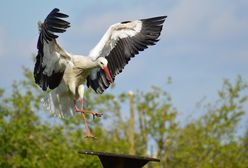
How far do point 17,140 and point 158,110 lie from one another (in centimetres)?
383

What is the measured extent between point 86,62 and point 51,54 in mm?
445

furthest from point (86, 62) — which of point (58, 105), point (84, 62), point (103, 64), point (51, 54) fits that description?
point (58, 105)

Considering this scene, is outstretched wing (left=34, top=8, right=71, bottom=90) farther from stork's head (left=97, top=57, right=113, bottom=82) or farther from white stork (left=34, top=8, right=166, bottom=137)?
stork's head (left=97, top=57, right=113, bottom=82)

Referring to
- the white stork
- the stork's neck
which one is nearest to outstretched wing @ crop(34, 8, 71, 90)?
the white stork

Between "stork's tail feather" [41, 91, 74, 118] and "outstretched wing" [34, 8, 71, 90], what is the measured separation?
15 centimetres

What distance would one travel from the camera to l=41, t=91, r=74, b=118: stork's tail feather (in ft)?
37.8

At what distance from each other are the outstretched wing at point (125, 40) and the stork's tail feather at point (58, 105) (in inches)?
27.5

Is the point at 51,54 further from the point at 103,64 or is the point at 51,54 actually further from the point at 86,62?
the point at 103,64

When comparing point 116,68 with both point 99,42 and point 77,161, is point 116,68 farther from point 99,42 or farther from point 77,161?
point 77,161

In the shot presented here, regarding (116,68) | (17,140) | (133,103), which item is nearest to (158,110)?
(133,103)

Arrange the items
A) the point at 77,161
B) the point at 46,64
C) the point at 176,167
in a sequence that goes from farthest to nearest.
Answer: the point at 176,167, the point at 77,161, the point at 46,64

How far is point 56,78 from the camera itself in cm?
1160

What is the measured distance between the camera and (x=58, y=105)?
11.6m

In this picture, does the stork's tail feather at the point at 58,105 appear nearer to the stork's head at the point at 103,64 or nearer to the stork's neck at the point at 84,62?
the stork's neck at the point at 84,62
